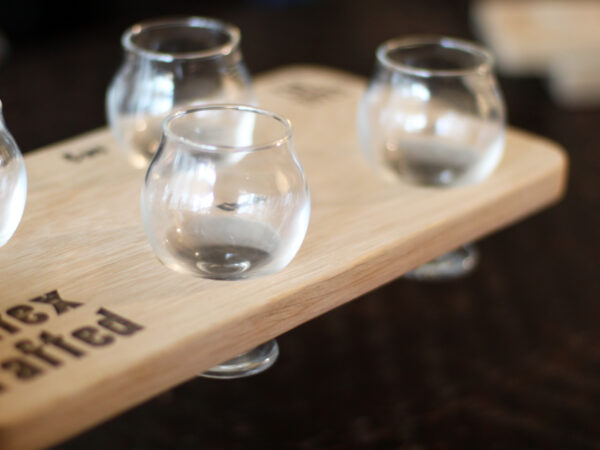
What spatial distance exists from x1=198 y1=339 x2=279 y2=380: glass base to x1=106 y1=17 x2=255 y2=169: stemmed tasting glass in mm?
214

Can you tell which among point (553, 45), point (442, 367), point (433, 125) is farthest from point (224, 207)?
point (553, 45)

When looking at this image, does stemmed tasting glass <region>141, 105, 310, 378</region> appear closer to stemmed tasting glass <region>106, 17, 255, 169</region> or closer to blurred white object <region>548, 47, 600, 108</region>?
stemmed tasting glass <region>106, 17, 255, 169</region>

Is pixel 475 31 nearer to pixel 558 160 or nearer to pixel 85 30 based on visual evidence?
pixel 85 30

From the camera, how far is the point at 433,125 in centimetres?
81

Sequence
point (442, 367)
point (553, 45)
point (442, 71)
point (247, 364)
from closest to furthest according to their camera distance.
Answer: point (247, 364) < point (442, 71) < point (442, 367) < point (553, 45)

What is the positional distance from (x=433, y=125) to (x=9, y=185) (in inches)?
15.4

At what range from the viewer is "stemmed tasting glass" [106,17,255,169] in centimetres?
78

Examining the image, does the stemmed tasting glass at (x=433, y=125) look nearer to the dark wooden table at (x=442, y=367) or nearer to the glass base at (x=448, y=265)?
the glass base at (x=448, y=265)

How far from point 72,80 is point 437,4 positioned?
1.36 metres

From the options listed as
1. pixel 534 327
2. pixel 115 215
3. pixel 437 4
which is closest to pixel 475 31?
pixel 437 4

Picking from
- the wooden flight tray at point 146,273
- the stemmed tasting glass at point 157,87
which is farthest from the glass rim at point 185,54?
the wooden flight tray at point 146,273

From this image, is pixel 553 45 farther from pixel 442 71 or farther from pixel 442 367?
pixel 442 71

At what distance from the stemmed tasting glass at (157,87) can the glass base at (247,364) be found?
21cm

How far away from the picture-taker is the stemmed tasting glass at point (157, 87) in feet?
2.56
